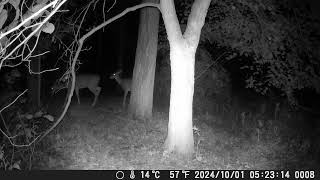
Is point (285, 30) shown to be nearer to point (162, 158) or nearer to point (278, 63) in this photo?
point (278, 63)

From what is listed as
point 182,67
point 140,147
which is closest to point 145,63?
point 140,147

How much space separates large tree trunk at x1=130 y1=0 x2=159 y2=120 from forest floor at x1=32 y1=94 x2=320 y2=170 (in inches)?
18.0

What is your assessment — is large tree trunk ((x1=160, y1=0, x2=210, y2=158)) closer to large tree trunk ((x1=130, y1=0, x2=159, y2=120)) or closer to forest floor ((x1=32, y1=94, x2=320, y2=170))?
forest floor ((x1=32, y1=94, x2=320, y2=170))

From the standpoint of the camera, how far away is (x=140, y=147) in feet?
33.2

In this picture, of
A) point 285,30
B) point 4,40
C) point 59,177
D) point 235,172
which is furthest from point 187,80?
point 4,40

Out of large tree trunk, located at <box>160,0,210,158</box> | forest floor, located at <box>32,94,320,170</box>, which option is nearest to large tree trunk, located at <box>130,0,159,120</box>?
forest floor, located at <box>32,94,320,170</box>

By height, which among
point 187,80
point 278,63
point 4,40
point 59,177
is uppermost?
point 278,63

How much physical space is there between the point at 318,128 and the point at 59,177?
9.89 m

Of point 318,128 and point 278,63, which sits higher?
point 278,63

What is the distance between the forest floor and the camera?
893 cm

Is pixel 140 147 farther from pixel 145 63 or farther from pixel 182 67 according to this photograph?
pixel 145 63

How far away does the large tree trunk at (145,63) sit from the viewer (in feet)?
42.3

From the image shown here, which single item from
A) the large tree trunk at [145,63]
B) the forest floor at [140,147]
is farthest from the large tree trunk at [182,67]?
the large tree trunk at [145,63]

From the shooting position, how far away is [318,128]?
14680 mm
